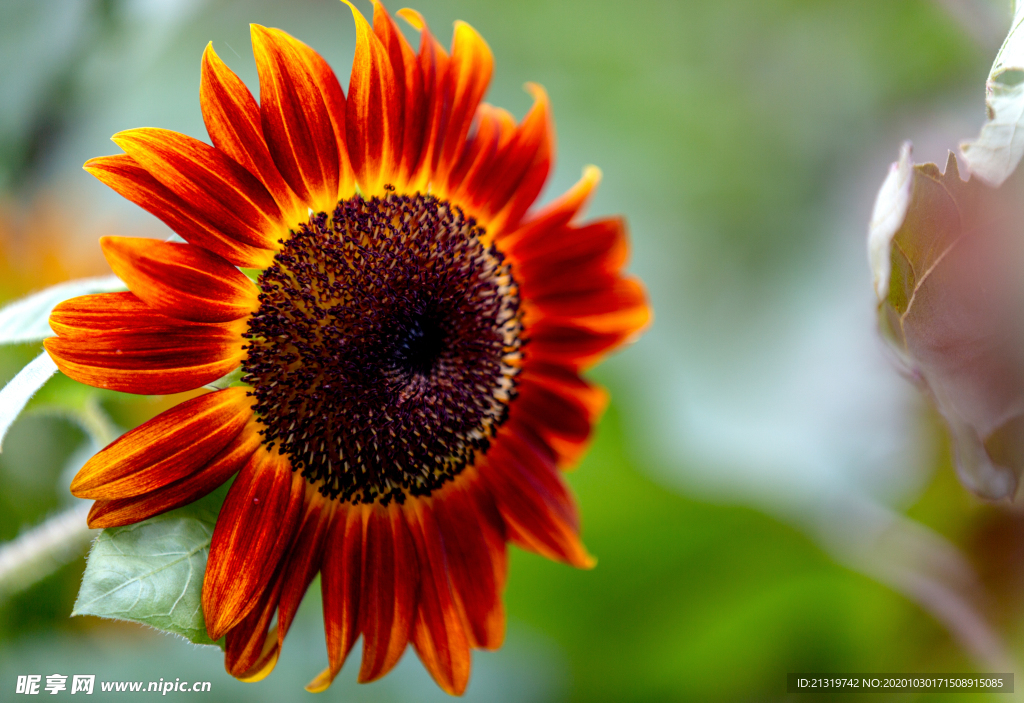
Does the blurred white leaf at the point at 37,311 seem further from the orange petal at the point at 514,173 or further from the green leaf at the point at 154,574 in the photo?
the orange petal at the point at 514,173

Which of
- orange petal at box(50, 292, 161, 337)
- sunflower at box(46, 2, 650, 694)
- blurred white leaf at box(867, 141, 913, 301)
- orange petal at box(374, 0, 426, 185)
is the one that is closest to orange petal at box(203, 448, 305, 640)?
sunflower at box(46, 2, 650, 694)

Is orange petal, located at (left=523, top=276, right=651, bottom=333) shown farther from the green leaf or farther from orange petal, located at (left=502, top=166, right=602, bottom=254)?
the green leaf

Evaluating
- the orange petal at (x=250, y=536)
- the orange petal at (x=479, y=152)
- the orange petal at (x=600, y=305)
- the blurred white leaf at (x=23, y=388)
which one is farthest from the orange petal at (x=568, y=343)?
the blurred white leaf at (x=23, y=388)

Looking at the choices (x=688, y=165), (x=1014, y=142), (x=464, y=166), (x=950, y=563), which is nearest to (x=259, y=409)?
(x=464, y=166)

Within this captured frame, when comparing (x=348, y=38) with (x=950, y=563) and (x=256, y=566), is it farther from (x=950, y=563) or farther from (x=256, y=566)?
(x=950, y=563)

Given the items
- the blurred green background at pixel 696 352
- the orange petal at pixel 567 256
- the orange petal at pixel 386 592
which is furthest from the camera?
the blurred green background at pixel 696 352

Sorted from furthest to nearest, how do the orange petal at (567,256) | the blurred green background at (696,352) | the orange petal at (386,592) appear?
1. the blurred green background at (696,352)
2. the orange petal at (567,256)
3. the orange petal at (386,592)
